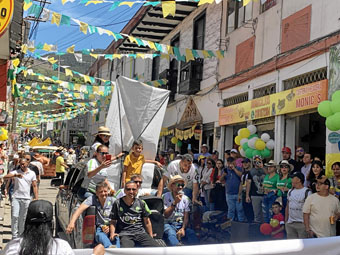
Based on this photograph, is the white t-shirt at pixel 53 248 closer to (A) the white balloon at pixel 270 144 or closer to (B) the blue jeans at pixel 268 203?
(B) the blue jeans at pixel 268 203

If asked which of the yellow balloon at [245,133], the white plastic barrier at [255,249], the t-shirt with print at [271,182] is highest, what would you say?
the yellow balloon at [245,133]

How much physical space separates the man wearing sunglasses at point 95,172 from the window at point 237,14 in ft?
29.6

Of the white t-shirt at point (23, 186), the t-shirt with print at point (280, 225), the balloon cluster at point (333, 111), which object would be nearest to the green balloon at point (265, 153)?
the balloon cluster at point (333, 111)

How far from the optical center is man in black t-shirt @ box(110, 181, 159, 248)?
5836 mm

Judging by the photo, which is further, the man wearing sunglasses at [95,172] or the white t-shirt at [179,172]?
the white t-shirt at [179,172]

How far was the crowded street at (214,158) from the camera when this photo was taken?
230 inches

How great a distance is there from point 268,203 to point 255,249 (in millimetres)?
4763

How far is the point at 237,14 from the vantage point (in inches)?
605

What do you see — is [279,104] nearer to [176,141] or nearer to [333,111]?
[333,111]

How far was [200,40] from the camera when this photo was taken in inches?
742

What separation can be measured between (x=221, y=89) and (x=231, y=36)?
6.19 ft

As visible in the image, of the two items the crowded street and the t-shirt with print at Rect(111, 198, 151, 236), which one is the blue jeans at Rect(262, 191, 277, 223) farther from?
the t-shirt with print at Rect(111, 198, 151, 236)

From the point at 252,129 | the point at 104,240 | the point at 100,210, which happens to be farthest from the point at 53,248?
the point at 252,129

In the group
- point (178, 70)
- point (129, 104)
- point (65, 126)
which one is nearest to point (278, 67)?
point (129, 104)
